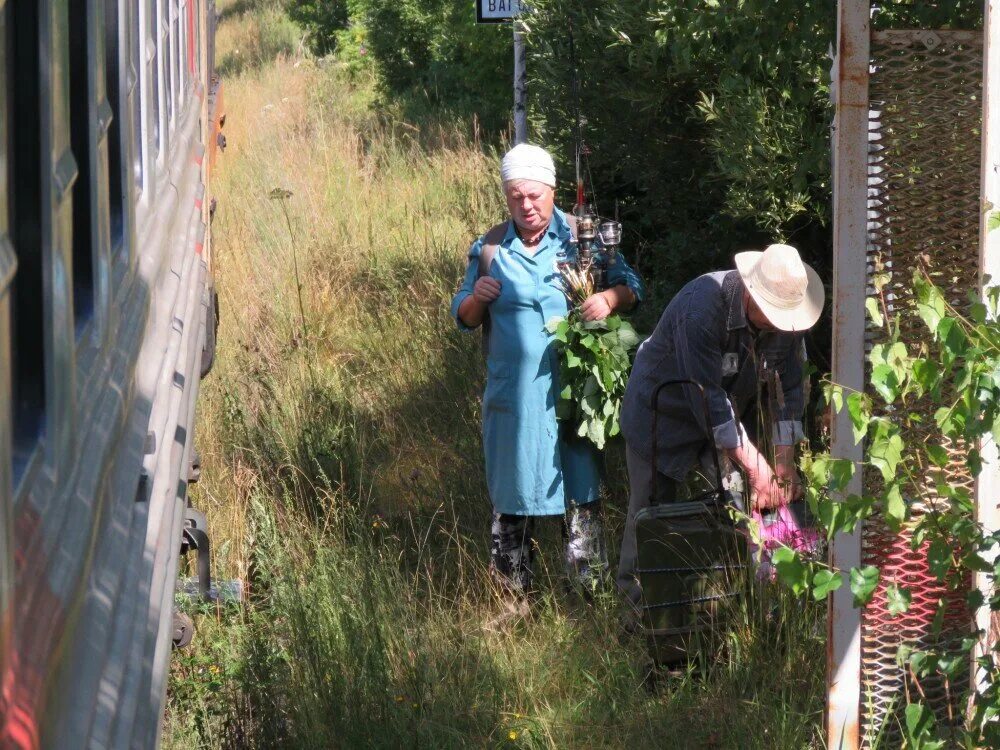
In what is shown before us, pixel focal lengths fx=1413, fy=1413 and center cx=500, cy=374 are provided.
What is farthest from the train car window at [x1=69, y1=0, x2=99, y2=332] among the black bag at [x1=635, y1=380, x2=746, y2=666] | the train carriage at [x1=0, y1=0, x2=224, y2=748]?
the black bag at [x1=635, y1=380, x2=746, y2=666]

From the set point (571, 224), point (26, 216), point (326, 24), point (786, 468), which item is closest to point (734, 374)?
point (786, 468)

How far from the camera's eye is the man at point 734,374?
159 inches

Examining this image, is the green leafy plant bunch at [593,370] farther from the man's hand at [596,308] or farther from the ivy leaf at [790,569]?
the ivy leaf at [790,569]

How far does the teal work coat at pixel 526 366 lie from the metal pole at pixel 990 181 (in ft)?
6.67

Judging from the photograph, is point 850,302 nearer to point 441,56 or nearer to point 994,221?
point 994,221

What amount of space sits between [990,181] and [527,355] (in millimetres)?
2162

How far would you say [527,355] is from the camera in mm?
4887

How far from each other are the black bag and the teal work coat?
0.71 meters

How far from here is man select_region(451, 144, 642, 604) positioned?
484cm

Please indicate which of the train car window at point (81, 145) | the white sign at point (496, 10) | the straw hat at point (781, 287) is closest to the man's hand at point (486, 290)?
the straw hat at point (781, 287)

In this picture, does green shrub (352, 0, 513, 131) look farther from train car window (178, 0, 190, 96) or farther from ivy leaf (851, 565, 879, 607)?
ivy leaf (851, 565, 879, 607)

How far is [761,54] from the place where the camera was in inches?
181

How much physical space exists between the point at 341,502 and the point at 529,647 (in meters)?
1.30

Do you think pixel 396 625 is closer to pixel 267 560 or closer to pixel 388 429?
pixel 267 560
